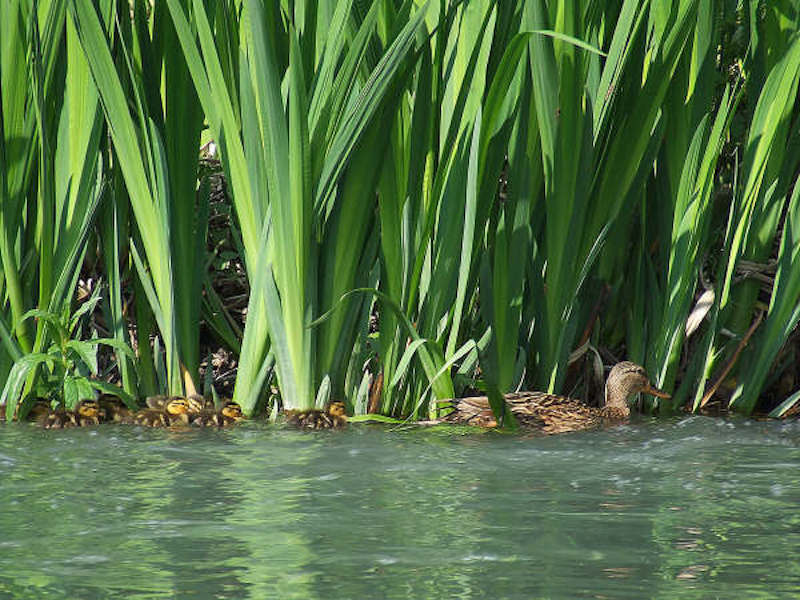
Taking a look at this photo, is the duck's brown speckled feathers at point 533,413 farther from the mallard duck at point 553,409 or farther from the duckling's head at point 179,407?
the duckling's head at point 179,407

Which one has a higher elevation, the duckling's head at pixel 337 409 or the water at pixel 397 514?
the duckling's head at pixel 337 409

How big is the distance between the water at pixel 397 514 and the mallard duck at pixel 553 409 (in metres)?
Answer: 0.10

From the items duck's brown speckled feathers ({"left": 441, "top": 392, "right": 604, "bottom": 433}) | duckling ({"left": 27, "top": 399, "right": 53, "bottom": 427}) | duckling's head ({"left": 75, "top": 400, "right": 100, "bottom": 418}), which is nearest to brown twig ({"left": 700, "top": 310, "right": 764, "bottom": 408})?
duck's brown speckled feathers ({"left": 441, "top": 392, "right": 604, "bottom": 433})

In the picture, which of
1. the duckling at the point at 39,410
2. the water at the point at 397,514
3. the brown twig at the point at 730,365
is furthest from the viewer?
the brown twig at the point at 730,365

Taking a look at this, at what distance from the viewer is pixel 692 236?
4.93 metres

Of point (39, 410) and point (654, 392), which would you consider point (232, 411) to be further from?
point (654, 392)

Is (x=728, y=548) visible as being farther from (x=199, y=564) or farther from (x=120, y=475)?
(x=120, y=475)

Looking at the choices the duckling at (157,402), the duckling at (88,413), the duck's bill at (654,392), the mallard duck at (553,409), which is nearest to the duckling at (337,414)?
the mallard duck at (553,409)

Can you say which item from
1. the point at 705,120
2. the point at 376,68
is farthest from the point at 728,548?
the point at 705,120

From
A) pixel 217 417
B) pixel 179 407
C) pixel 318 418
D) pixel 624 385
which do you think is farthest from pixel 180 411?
pixel 624 385

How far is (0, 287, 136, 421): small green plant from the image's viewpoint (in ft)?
15.3

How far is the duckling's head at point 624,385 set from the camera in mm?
4941

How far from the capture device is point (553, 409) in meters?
4.71

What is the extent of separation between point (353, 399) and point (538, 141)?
3.76 feet
